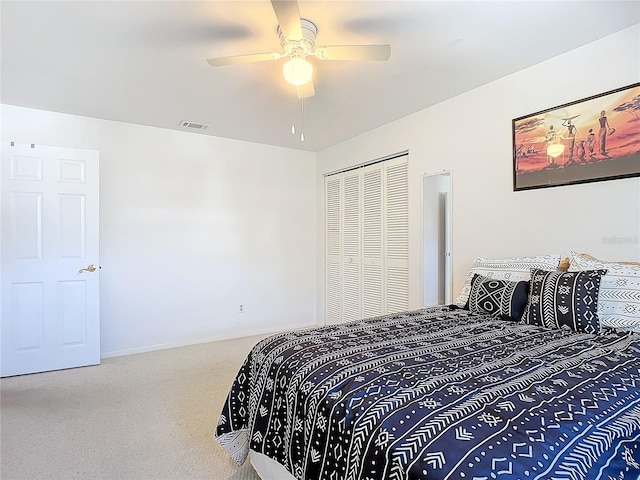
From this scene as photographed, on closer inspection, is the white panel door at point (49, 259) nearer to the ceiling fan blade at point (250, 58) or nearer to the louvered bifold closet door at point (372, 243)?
the ceiling fan blade at point (250, 58)

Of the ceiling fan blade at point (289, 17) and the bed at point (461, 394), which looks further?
the ceiling fan blade at point (289, 17)

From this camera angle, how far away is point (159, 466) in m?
1.96

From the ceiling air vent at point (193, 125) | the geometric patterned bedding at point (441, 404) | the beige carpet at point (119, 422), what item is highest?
the ceiling air vent at point (193, 125)

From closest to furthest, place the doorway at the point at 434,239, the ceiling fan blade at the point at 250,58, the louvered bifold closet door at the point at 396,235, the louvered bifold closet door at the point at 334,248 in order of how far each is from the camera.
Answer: the ceiling fan blade at the point at 250,58 < the doorway at the point at 434,239 < the louvered bifold closet door at the point at 396,235 < the louvered bifold closet door at the point at 334,248

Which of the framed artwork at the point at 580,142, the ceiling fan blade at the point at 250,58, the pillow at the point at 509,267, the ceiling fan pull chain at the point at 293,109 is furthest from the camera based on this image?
the ceiling fan pull chain at the point at 293,109

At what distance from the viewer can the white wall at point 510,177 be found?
2279mm

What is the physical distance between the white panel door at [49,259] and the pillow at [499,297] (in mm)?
3491

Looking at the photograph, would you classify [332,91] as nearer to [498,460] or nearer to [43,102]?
[43,102]

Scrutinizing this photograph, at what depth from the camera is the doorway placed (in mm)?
3602

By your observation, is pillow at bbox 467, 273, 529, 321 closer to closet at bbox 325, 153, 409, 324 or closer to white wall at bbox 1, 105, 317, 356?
closet at bbox 325, 153, 409, 324

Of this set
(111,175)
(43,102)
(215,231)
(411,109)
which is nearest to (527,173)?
(411,109)

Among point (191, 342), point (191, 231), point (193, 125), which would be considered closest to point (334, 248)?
point (191, 231)

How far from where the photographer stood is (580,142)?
245 centimetres

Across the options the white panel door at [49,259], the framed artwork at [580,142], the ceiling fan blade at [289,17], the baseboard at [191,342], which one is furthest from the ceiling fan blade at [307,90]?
the baseboard at [191,342]
